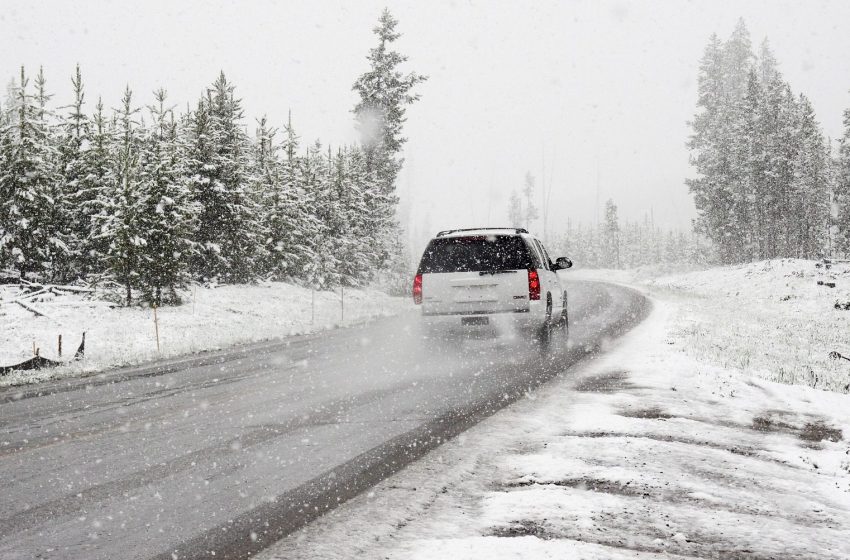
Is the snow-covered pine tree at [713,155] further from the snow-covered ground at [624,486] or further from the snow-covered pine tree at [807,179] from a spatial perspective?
the snow-covered ground at [624,486]

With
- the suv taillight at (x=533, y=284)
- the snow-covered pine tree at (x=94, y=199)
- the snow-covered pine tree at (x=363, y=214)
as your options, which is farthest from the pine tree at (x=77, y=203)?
the suv taillight at (x=533, y=284)

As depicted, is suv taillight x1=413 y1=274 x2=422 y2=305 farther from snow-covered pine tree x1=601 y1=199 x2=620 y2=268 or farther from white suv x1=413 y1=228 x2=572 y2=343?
snow-covered pine tree x1=601 y1=199 x2=620 y2=268

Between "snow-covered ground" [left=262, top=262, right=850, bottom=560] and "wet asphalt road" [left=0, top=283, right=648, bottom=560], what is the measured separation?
42cm

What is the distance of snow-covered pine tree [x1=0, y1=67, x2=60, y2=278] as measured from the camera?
22.8 m

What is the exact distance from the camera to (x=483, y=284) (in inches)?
441

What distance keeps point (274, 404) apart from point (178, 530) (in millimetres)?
3481

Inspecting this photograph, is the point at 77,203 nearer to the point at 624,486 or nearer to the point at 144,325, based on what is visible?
the point at 144,325

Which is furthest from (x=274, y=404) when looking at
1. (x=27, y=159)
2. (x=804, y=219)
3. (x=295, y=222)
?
(x=804, y=219)

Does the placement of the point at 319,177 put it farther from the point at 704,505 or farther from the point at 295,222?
A: the point at 704,505

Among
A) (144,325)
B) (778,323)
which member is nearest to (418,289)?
(144,325)

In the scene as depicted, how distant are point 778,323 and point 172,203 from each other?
18.9 meters

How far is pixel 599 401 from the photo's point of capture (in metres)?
7.09

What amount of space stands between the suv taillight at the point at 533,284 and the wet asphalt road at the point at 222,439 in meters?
0.96

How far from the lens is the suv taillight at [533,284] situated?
36.7ft
